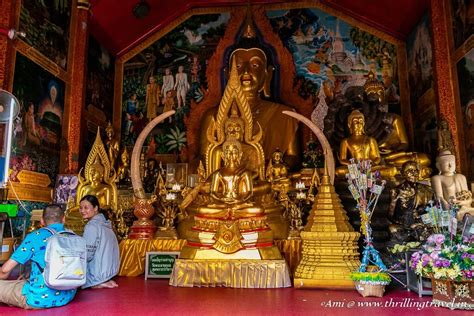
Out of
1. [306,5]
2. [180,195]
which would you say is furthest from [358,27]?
[180,195]

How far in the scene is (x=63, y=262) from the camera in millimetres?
2613

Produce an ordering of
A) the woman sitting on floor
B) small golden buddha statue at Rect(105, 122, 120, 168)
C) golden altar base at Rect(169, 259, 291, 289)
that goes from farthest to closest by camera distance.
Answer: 1. small golden buddha statue at Rect(105, 122, 120, 168)
2. golden altar base at Rect(169, 259, 291, 289)
3. the woman sitting on floor

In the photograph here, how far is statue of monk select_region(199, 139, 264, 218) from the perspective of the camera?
4352 mm

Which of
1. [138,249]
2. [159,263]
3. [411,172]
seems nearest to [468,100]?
[411,172]

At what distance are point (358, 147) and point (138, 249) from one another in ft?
10.9

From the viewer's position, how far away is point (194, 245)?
4.14m

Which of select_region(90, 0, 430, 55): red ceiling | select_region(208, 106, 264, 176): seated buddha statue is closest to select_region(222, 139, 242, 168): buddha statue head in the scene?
select_region(208, 106, 264, 176): seated buddha statue

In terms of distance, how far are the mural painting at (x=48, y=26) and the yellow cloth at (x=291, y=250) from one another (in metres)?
4.11

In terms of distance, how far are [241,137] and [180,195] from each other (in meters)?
1.15

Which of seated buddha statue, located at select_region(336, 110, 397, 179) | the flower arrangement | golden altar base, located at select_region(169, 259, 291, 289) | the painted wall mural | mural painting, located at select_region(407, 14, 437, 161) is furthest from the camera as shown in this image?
the painted wall mural

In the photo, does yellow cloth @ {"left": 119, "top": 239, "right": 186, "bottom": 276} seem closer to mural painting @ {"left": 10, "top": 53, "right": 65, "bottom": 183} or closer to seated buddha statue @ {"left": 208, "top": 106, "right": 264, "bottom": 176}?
seated buddha statue @ {"left": 208, "top": 106, "right": 264, "bottom": 176}

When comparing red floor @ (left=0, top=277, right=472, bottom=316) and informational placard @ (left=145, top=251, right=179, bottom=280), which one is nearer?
red floor @ (left=0, top=277, right=472, bottom=316)

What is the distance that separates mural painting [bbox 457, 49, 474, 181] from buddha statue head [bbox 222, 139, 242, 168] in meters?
2.98

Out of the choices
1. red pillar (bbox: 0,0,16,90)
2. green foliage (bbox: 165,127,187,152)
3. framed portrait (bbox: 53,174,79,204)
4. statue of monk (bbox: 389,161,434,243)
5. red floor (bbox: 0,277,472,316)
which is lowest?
red floor (bbox: 0,277,472,316)
